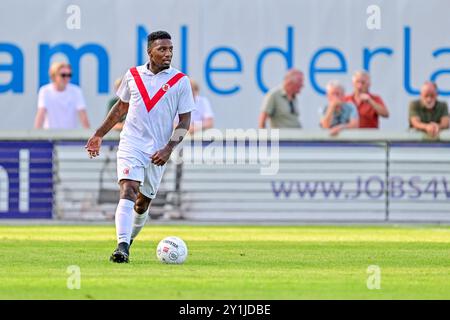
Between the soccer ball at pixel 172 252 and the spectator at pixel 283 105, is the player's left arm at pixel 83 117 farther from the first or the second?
the soccer ball at pixel 172 252

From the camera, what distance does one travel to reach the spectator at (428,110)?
23.9 metres

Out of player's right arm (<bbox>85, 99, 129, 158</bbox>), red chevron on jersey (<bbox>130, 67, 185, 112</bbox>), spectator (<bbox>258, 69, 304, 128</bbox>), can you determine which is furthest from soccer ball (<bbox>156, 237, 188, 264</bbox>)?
spectator (<bbox>258, 69, 304, 128</bbox>)

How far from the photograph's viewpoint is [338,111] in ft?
80.2

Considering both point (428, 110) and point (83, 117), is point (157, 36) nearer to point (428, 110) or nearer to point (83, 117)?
point (428, 110)

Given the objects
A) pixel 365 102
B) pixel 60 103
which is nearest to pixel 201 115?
pixel 60 103

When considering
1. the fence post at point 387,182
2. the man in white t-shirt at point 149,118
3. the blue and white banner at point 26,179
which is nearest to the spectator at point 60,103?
the blue and white banner at point 26,179

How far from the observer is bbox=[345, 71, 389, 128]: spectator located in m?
24.3

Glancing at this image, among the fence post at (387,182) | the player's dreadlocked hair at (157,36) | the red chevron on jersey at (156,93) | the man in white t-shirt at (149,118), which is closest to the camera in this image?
the player's dreadlocked hair at (157,36)

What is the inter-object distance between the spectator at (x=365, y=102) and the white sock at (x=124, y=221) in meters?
10.0

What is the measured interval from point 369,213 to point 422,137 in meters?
1.48

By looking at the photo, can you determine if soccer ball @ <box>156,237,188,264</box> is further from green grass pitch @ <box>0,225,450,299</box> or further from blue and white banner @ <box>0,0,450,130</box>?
blue and white banner @ <box>0,0,450,130</box>

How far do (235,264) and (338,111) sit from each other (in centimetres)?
981

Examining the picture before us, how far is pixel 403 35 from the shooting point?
1033 inches

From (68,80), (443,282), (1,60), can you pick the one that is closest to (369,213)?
(68,80)
